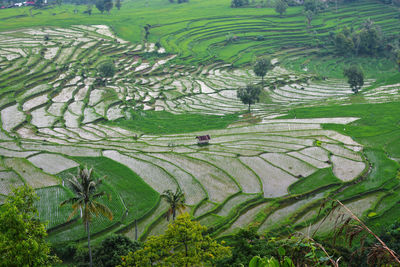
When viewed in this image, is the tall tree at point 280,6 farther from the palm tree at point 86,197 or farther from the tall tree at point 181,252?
the palm tree at point 86,197

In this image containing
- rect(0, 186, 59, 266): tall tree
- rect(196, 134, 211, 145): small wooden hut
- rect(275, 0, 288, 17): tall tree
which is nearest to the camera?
rect(0, 186, 59, 266): tall tree

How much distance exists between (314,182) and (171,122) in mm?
18030

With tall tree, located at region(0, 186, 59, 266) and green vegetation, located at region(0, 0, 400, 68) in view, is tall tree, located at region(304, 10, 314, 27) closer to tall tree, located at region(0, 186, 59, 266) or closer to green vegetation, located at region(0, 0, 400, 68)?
green vegetation, located at region(0, 0, 400, 68)

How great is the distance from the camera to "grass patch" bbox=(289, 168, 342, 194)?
21.6m

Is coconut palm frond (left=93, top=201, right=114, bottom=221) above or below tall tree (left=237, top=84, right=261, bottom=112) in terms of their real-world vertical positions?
above

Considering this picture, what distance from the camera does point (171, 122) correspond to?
36594 mm

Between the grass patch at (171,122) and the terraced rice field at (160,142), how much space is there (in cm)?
95

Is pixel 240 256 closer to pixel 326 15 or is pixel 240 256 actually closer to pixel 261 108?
pixel 261 108

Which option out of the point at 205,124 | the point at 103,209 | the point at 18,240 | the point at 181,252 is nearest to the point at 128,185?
the point at 103,209

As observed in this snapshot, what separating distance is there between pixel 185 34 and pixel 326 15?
102 feet

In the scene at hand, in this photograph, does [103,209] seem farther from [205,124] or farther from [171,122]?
[171,122]

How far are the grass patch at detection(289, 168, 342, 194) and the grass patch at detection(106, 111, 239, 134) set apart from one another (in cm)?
1318

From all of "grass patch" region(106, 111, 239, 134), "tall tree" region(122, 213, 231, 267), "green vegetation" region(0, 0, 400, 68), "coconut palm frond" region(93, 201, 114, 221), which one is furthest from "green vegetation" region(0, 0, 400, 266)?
"coconut palm frond" region(93, 201, 114, 221)

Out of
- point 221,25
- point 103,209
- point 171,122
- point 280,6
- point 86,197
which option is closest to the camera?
point 103,209
